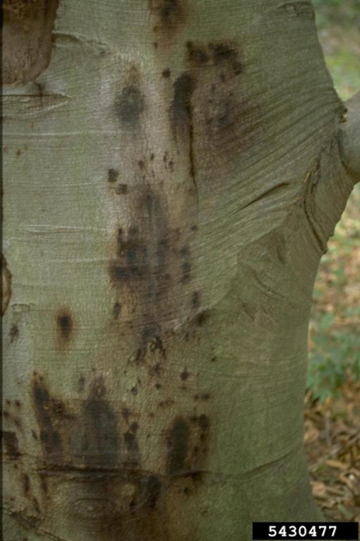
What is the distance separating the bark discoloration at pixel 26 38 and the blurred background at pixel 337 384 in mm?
1840

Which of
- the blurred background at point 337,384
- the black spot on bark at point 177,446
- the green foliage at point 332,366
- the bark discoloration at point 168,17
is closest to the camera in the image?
the bark discoloration at point 168,17

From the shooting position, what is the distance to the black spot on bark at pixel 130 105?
65.3 inches

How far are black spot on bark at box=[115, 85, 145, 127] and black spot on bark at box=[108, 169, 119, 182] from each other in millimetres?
108

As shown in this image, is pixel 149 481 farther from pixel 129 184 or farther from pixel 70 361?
pixel 129 184

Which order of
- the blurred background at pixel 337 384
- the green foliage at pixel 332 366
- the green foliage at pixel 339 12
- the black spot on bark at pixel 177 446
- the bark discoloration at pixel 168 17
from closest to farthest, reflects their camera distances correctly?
the bark discoloration at pixel 168 17 → the black spot on bark at pixel 177 446 → the blurred background at pixel 337 384 → the green foliage at pixel 332 366 → the green foliage at pixel 339 12

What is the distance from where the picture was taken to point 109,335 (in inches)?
67.1

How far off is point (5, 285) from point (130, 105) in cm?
52

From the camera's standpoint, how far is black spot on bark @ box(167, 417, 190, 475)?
5.74ft

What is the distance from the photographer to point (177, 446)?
1.76 metres

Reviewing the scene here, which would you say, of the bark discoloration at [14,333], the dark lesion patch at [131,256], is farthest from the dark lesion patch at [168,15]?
the bark discoloration at [14,333]

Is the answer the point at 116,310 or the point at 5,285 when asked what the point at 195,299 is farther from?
the point at 5,285

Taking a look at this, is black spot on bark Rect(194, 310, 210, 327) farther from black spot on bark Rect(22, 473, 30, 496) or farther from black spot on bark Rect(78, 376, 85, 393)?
black spot on bark Rect(22, 473, 30, 496)

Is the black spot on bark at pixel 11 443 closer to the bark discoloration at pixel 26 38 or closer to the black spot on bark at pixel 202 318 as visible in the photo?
the black spot on bark at pixel 202 318

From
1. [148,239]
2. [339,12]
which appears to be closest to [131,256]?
[148,239]
